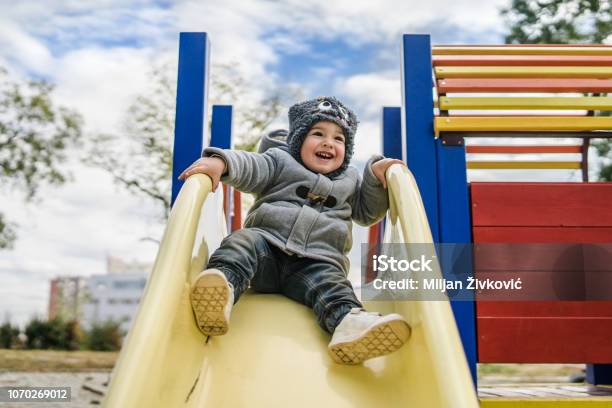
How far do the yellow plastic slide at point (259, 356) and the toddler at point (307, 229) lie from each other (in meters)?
0.06

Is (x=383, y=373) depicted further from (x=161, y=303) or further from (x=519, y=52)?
(x=519, y=52)

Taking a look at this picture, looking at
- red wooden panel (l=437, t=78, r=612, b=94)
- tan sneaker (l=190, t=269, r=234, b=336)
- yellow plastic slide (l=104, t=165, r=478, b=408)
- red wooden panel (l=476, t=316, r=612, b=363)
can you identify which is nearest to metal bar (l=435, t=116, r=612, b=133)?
red wooden panel (l=437, t=78, r=612, b=94)

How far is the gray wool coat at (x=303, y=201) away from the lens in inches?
75.7

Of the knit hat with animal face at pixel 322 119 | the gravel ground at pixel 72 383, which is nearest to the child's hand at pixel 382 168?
the knit hat with animal face at pixel 322 119

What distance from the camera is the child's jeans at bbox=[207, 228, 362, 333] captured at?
1671 mm

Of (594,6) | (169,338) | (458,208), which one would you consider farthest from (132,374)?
(594,6)

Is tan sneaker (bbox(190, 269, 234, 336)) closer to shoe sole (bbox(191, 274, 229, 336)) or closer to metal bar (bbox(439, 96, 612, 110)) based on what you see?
shoe sole (bbox(191, 274, 229, 336))

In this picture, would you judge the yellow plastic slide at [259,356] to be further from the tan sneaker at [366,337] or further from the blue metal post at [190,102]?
the blue metal post at [190,102]

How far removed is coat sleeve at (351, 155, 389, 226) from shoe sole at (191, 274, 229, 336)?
0.78 meters

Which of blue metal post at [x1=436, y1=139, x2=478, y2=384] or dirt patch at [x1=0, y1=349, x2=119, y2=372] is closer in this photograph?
blue metal post at [x1=436, y1=139, x2=478, y2=384]

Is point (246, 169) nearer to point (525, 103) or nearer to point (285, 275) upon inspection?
point (285, 275)

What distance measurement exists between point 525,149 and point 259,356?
280cm

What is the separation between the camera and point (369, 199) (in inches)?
82.0

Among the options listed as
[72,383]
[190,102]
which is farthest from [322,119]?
[72,383]
